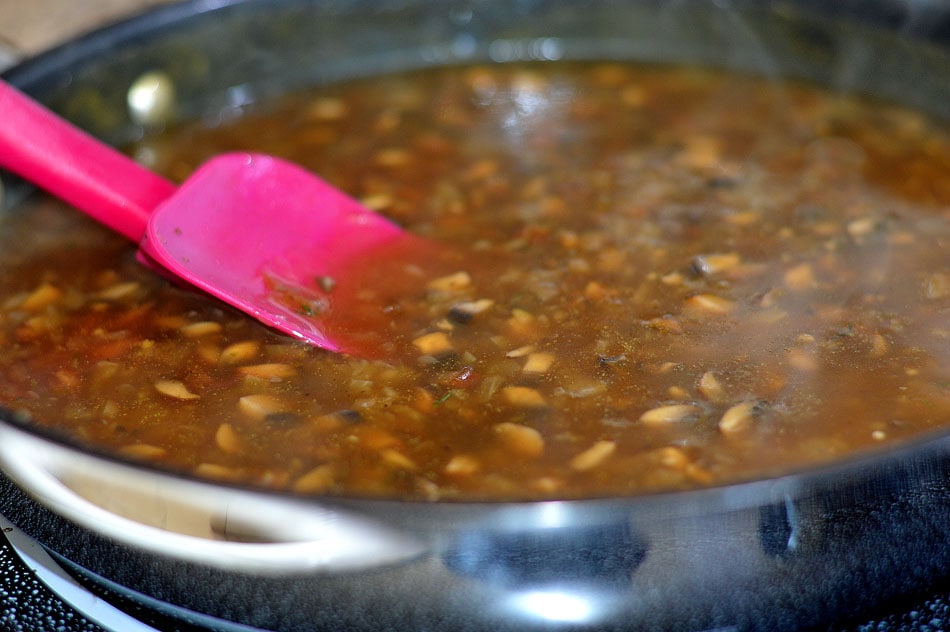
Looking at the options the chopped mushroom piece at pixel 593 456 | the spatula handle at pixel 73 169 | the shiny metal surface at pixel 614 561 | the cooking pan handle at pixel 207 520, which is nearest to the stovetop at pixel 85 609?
the shiny metal surface at pixel 614 561

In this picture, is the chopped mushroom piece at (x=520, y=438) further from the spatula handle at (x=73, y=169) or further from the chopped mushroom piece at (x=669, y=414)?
the spatula handle at (x=73, y=169)

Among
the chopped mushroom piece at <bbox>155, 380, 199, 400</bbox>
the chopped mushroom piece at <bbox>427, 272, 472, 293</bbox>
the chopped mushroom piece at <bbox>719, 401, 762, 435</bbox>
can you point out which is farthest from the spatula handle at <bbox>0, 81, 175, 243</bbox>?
the chopped mushroom piece at <bbox>719, 401, 762, 435</bbox>

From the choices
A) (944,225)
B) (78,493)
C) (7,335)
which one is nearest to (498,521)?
(78,493)

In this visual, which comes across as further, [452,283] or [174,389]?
[452,283]

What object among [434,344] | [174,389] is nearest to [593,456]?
[434,344]

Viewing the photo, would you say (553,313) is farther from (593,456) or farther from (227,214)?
(227,214)

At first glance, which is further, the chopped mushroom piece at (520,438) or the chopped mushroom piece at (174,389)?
the chopped mushroom piece at (174,389)

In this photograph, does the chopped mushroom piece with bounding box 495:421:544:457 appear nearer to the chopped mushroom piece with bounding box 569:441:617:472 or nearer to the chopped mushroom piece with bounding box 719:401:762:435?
the chopped mushroom piece with bounding box 569:441:617:472
